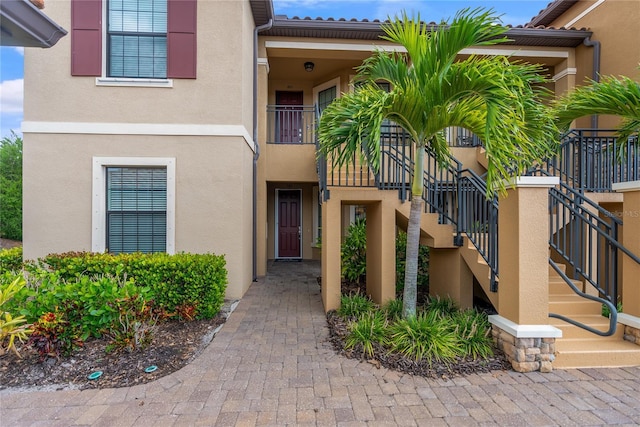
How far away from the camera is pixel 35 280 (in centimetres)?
393

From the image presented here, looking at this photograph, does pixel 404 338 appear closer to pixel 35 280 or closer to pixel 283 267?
pixel 35 280

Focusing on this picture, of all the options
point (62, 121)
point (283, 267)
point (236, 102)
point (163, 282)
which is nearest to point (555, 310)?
point (163, 282)

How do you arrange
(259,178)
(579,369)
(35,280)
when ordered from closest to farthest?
(579,369) → (35,280) → (259,178)

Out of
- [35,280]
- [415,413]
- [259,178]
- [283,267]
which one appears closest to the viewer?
[415,413]

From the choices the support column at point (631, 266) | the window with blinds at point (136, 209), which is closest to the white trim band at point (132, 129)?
the window with blinds at point (136, 209)

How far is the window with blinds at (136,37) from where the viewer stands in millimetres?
5516

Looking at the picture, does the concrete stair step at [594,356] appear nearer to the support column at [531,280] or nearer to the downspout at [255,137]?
the support column at [531,280]

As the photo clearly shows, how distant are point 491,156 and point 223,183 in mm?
4345

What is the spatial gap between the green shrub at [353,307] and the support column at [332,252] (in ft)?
0.47

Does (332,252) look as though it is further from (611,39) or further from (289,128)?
(611,39)

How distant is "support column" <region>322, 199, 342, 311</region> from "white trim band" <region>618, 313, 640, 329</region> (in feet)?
11.5

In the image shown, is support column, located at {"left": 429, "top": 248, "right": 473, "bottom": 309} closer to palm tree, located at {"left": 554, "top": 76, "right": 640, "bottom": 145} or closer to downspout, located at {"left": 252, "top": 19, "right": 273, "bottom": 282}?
palm tree, located at {"left": 554, "top": 76, "right": 640, "bottom": 145}

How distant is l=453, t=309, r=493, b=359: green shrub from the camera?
3.46 metres

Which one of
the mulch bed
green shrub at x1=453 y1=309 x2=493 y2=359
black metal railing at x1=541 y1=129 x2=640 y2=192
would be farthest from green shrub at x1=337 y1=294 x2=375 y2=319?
black metal railing at x1=541 y1=129 x2=640 y2=192
